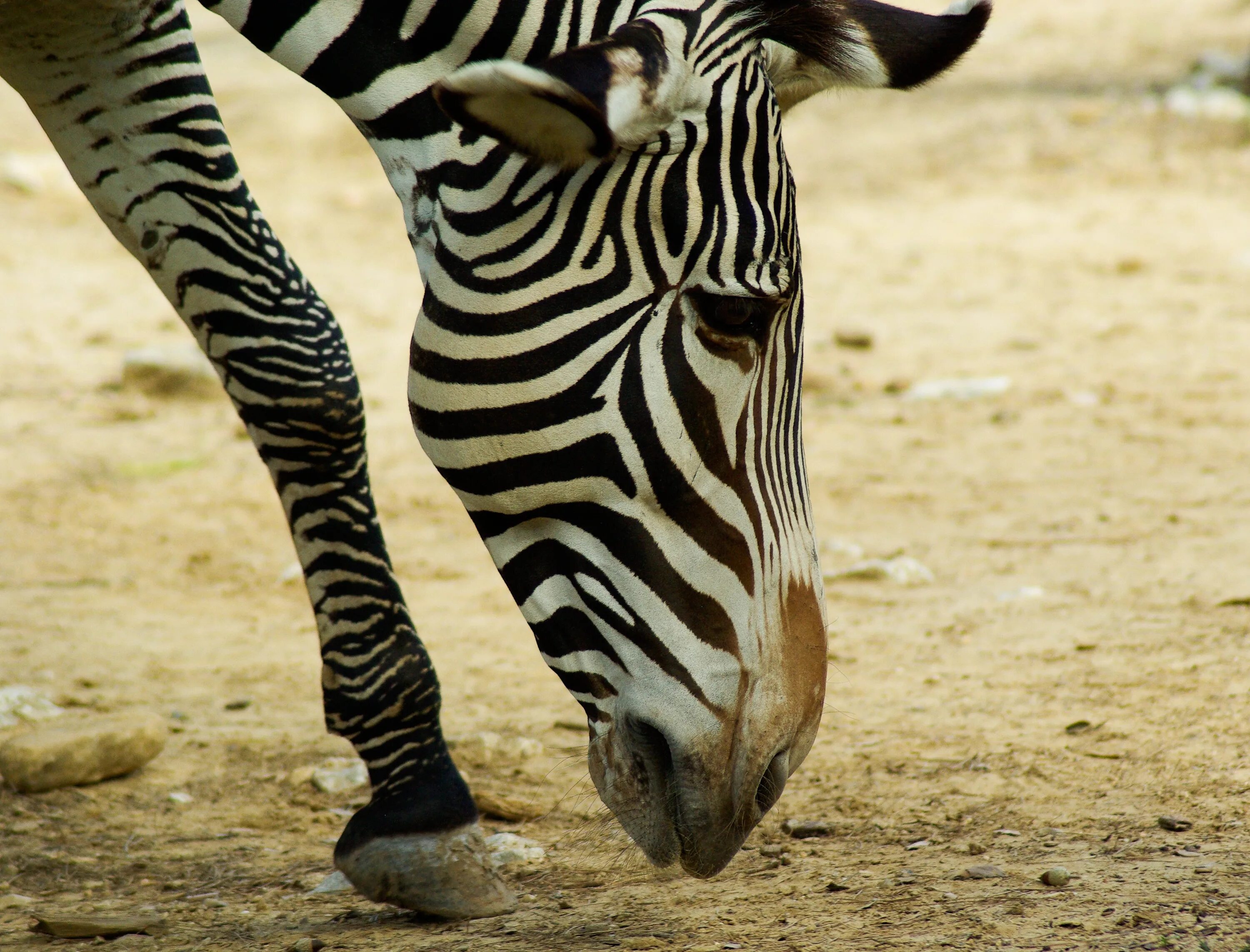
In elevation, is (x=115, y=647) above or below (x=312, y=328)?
below

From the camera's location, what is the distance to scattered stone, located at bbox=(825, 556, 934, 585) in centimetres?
457

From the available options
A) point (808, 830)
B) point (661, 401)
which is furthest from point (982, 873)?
point (661, 401)

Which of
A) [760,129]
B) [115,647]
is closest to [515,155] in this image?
[760,129]

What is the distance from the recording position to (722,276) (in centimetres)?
189

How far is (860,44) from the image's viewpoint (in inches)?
79.6

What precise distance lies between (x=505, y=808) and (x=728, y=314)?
1642 millimetres

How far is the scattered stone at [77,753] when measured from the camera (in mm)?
3104

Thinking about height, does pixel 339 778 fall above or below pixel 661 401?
below

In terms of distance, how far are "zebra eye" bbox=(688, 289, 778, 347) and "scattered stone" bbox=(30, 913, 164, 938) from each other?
166 centimetres

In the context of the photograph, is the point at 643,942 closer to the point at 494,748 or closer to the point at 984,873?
the point at 984,873

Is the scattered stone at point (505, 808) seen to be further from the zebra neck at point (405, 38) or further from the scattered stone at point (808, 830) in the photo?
the zebra neck at point (405, 38)

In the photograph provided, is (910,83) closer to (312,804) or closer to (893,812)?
(893,812)

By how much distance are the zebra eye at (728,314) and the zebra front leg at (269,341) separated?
1210 millimetres

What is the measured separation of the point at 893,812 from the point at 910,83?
1.65 metres
